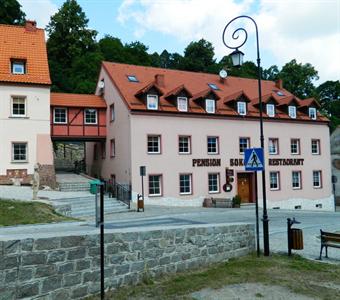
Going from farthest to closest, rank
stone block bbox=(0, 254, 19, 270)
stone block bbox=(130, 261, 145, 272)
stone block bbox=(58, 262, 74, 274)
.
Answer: stone block bbox=(130, 261, 145, 272)
stone block bbox=(58, 262, 74, 274)
stone block bbox=(0, 254, 19, 270)

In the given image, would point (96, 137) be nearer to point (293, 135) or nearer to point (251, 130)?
point (251, 130)

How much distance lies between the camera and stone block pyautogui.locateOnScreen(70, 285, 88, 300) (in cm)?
657

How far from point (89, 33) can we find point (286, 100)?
3427 centimetres

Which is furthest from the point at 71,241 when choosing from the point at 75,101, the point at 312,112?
the point at 312,112

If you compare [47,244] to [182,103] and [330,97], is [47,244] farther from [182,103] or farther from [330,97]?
[330,97]

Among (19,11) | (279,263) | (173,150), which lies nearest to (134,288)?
(279,263)

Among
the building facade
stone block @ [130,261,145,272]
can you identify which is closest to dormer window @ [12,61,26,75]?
the building facade

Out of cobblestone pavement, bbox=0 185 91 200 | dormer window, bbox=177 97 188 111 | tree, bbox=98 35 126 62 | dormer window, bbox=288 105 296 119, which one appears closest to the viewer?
cobblestone pavement, bbox=0 185 91 200

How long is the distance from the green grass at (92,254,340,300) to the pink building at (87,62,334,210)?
1812cm

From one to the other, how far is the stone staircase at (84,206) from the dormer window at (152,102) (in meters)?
7.14

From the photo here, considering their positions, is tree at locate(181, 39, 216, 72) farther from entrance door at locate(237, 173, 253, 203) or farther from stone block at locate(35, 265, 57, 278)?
stone block at locate(35, 265, 57, 278)

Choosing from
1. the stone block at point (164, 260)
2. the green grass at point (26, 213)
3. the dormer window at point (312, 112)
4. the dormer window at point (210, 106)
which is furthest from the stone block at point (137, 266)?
the dormer window at point (312, 112)

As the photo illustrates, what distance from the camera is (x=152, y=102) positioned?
2850cm

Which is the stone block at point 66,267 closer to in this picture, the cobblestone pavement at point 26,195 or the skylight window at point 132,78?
the cobblestone pavement at point 26,195
